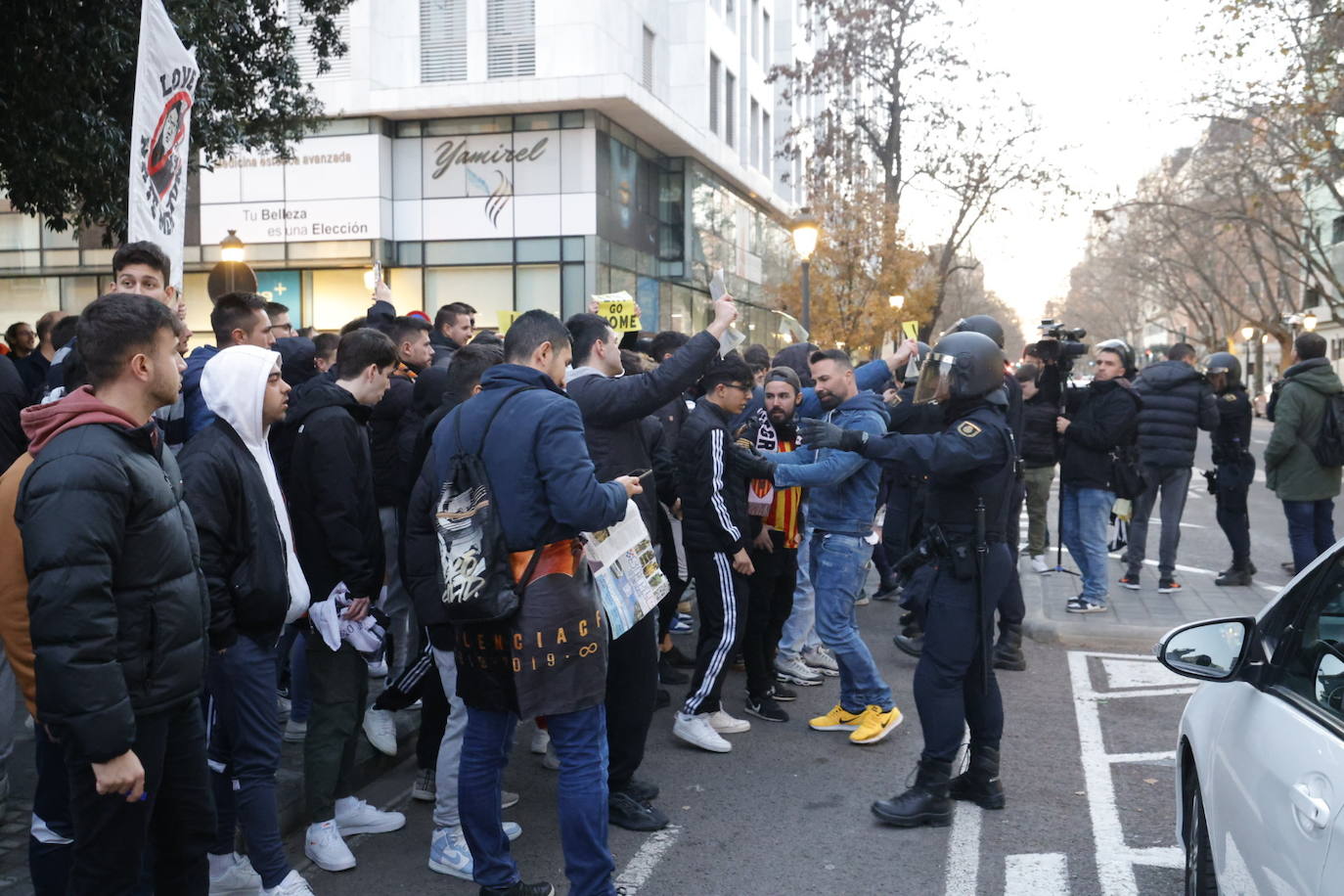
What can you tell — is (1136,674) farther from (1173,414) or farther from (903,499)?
(1173,414)

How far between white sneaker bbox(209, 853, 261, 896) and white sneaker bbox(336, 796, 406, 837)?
68cm

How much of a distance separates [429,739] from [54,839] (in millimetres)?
1956

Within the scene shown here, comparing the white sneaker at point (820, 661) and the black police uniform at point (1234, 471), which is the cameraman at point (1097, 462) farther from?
the white sneaker at point (820, 661)

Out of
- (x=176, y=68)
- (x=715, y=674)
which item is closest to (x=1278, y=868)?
(x=715, y=674)


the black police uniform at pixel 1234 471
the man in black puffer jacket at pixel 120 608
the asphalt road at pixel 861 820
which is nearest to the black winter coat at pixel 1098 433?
the black police uniform at pixel 1234 471

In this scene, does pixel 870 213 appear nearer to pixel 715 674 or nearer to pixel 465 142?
pixel 465 142

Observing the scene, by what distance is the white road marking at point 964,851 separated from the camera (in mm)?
4160

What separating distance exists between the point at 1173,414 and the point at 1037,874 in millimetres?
6346

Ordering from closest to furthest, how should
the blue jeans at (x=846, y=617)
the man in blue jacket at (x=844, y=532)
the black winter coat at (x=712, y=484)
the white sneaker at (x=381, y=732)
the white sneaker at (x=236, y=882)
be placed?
the white sneaker at (x=236, y=882), the white sneaker at (x=381, y=732), the black winter coat at (x=712, y=484), the man in blue jacket at (x=844, y=532), the blue jeans at (x=846, y=617)

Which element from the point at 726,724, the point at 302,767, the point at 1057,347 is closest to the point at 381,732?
the point at 302,767

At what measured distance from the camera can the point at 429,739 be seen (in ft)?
16.4

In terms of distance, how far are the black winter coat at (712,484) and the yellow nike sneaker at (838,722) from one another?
112 cm

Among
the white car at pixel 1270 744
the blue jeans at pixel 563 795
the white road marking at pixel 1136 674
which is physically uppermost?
the white car at pixel 1270 744

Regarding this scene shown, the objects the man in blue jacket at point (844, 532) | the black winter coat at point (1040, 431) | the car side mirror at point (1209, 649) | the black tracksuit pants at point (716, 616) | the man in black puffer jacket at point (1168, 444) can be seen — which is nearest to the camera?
the car side mirror at point (1209, 649)
